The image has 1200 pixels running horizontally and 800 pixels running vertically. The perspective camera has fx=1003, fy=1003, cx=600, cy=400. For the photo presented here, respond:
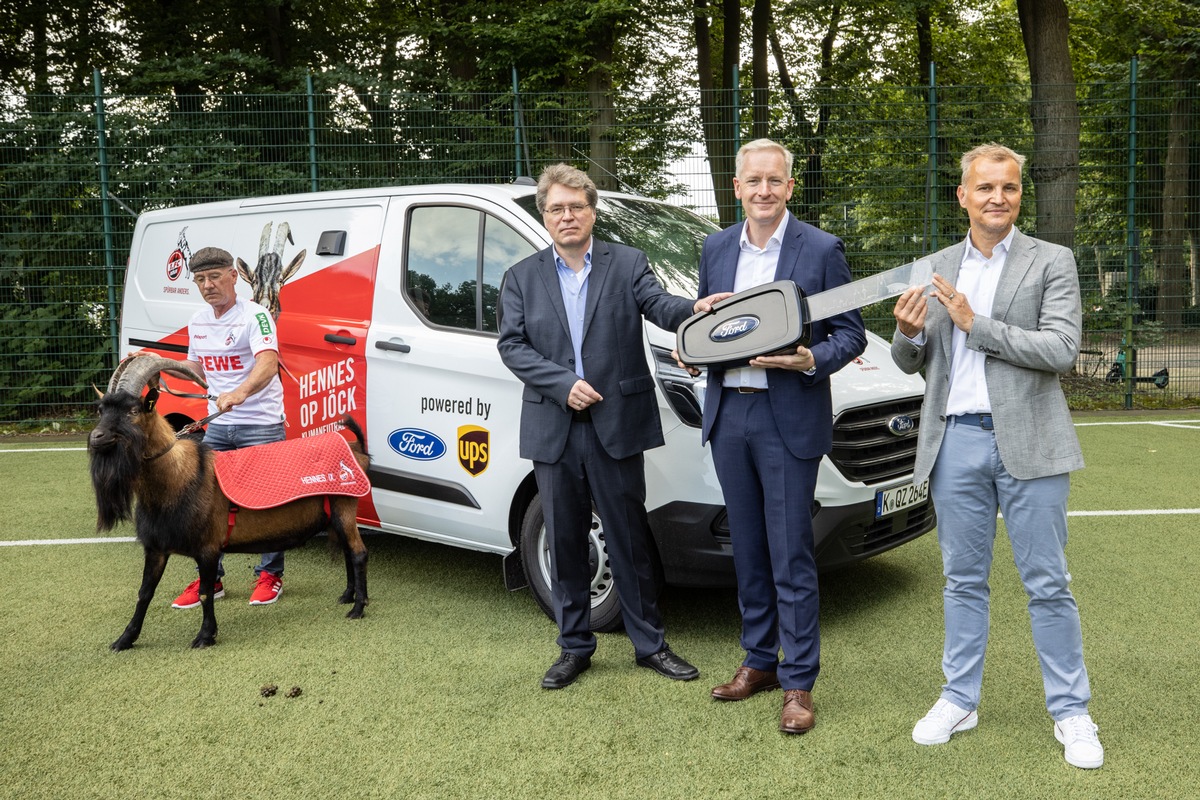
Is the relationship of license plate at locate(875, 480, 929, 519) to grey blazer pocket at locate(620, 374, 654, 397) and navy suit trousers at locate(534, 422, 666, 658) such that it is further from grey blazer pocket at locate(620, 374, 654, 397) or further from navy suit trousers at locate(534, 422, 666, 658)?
grey blazer pocket at locate(620, 374, 654, 397)

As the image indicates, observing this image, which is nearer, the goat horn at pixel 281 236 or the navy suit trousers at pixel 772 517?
the navy suit trousers at pixel 772 517

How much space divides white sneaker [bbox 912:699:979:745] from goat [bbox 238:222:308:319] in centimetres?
388

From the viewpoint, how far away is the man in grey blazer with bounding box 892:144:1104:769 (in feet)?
9.95

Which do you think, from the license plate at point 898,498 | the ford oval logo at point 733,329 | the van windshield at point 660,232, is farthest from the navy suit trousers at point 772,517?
the van windshield at point 660,232

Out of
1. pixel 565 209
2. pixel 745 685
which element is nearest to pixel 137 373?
pixel 565 209

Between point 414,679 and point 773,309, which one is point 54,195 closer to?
point 414,679

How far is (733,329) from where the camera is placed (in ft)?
10.8

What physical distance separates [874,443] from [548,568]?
4.87 ft

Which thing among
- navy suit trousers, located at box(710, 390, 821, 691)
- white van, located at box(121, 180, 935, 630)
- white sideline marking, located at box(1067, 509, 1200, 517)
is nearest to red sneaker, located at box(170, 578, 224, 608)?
white van, located at box(121, 180, 935, 630)

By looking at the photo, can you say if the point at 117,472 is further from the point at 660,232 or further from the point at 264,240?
the point at 660,232

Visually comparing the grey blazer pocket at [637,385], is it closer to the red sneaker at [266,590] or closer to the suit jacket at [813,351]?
the suit jacket at [813,351]

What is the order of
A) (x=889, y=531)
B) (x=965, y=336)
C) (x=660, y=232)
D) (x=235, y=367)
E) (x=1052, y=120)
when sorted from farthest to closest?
(x=1052, y=120) < (x=660, y=232) < (x=235, y=367) < (x=889, y=531) < (x=965, y=336)

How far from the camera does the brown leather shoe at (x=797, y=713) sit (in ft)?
10.9

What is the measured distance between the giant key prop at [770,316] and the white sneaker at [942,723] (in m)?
1.29
